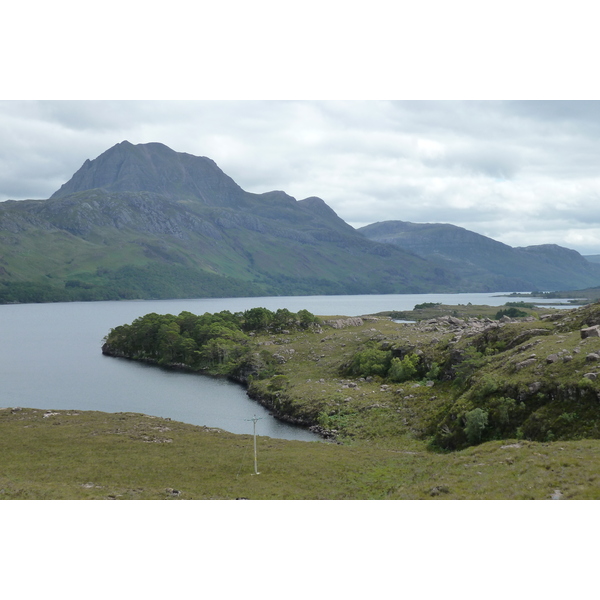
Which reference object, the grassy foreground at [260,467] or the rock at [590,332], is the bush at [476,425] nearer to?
the grassy foreground at [260,467]

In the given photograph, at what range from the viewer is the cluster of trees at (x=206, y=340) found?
107375mm

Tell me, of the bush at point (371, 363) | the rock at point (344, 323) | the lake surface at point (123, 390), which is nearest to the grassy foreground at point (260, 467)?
the lake surface at point (123, 390)

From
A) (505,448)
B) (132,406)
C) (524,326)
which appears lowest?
(132,406)

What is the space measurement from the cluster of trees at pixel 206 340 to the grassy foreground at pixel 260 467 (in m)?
46.4

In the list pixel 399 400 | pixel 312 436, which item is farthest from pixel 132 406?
pixel 399 400

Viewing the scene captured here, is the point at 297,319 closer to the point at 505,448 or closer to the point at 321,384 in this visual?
the point at 321,384

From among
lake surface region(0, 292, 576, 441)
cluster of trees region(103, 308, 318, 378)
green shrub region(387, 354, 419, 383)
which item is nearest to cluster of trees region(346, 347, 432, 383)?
green shrub region(387, 354, 419, 383)

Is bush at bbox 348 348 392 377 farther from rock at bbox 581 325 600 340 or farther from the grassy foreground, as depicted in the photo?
rock at bbox 581 325 600 340

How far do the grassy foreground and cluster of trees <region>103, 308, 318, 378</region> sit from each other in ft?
152

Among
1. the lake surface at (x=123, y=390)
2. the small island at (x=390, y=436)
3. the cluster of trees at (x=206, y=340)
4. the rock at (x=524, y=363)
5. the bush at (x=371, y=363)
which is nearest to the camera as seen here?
the small island at (x=390, y=436)

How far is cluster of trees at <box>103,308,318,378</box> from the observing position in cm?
10738

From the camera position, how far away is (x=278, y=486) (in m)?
39.0

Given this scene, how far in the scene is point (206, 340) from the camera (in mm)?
121938

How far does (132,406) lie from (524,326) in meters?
65.2
